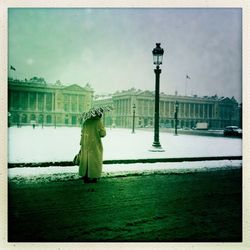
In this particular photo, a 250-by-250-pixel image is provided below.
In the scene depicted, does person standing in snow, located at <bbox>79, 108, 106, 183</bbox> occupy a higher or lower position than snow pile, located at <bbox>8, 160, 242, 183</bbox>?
higher

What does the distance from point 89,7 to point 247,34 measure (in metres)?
2.90

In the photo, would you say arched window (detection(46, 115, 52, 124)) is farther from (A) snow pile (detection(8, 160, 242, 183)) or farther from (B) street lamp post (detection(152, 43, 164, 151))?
(B) street lamp post (detection(152, 43, 164, 151))

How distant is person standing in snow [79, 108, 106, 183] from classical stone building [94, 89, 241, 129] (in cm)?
122

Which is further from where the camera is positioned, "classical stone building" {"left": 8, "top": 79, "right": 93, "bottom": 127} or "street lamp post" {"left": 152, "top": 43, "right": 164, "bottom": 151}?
"street lamp post" {"left": 152, "top": 43, "right": 164, "bottom": 151}

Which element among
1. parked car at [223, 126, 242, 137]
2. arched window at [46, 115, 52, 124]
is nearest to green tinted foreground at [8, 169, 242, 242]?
parked car at [223, 126, 242, 137]

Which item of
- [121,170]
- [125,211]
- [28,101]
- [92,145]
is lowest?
[125,211]

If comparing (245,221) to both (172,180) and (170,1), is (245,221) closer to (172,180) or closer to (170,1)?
(172,180)

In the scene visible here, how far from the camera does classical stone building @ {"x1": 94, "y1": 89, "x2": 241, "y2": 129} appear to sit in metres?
8.00

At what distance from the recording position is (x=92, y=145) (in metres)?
5.99

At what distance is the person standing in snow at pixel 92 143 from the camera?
598 cm

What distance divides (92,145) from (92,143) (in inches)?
1.4

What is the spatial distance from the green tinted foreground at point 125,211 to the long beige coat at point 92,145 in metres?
0.33

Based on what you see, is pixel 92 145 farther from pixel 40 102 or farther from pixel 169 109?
pixel 169 109

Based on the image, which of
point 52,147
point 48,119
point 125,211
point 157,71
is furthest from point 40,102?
point 125,211
